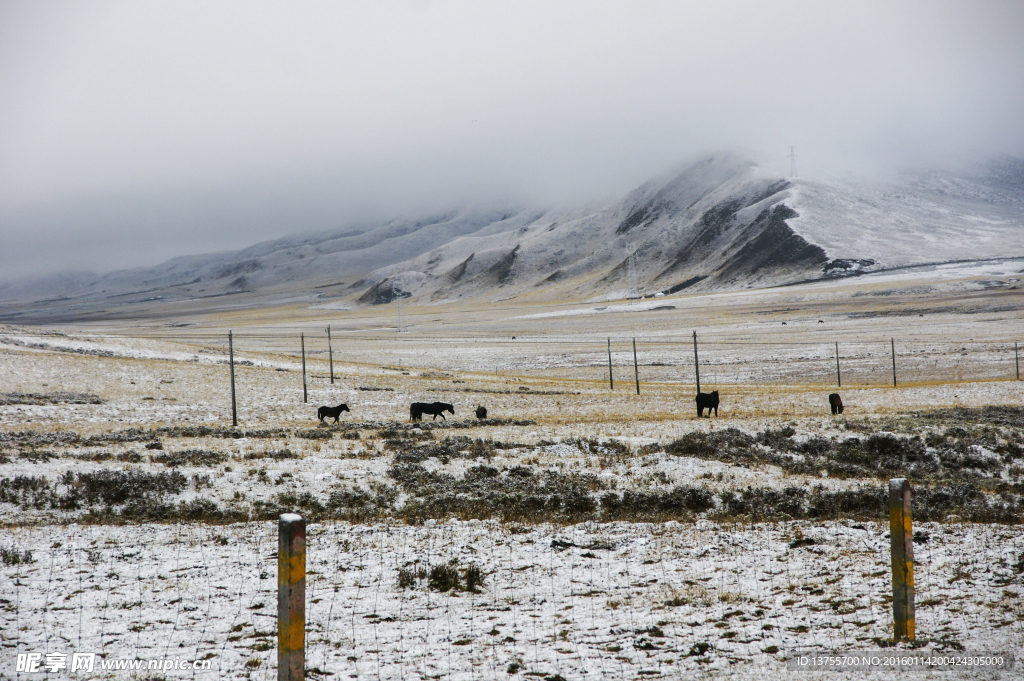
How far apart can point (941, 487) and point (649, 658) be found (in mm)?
12212

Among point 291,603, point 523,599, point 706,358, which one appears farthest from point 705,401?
point 706,358

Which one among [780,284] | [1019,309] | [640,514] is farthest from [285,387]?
[780,284]

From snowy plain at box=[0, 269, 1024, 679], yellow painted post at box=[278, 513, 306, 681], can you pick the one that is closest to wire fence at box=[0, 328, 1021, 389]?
snowy plain at box=[0, 269, 1024, 679]

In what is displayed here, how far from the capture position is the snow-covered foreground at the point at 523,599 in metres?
7.30

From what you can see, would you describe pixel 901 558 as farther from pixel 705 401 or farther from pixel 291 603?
pixel 705 401

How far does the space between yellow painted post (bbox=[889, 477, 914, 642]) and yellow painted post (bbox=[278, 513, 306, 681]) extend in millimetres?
5577

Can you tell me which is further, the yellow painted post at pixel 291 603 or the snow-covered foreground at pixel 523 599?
the snow-covered foreground at pixel 523 599

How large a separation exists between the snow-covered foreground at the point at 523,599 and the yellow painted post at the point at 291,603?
6.28 ft

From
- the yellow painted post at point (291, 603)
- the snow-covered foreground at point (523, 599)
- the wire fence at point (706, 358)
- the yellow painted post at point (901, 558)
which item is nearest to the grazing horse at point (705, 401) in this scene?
the wire fence at point (706, 358)

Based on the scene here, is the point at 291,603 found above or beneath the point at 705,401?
above

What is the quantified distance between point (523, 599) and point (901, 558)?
4642 mm

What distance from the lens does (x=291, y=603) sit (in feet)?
17.7

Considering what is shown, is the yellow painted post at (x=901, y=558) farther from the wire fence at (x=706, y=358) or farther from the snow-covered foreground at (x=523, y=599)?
the wire fence at (x=706, y=358)

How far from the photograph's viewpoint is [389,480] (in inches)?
691
